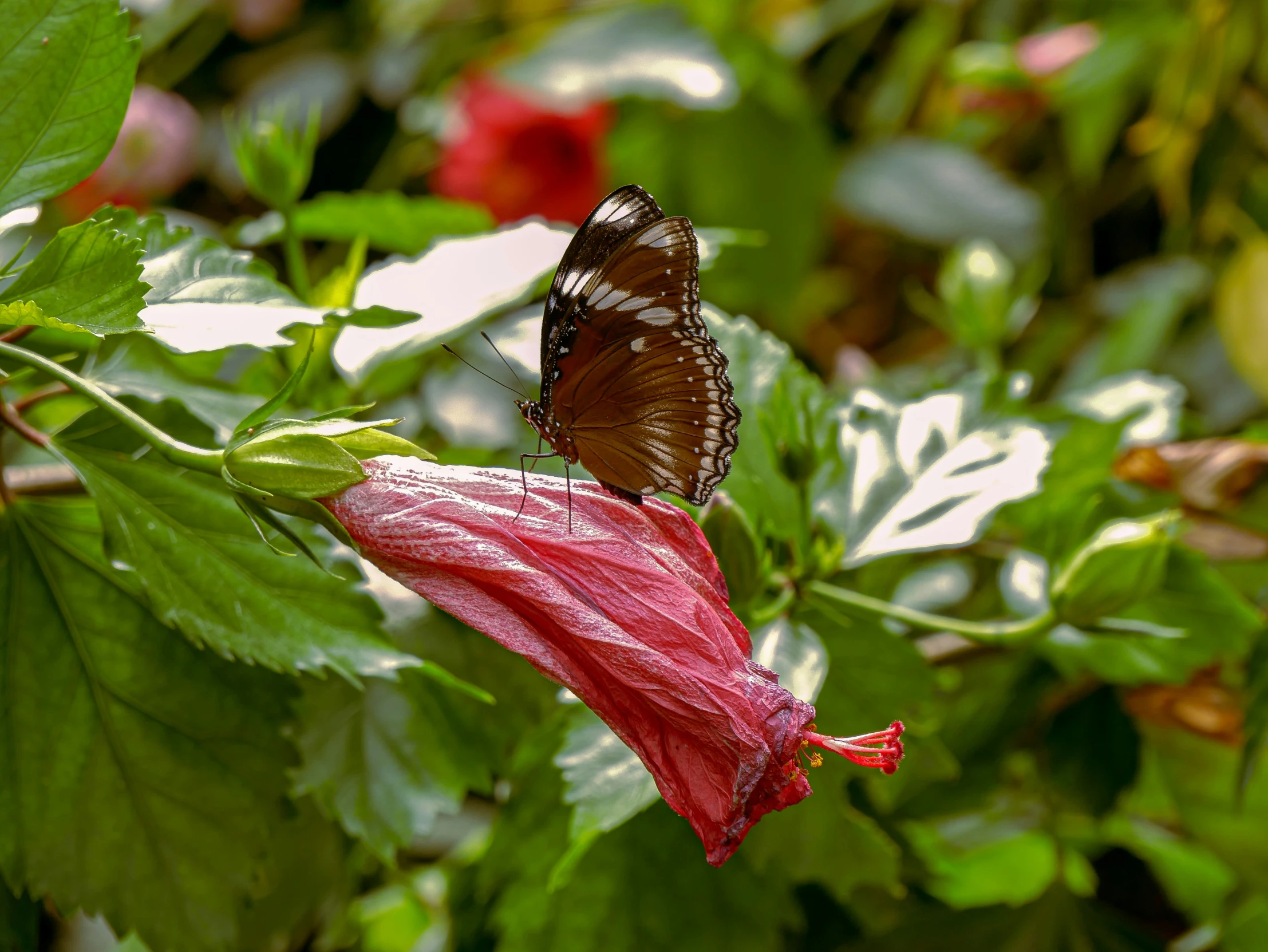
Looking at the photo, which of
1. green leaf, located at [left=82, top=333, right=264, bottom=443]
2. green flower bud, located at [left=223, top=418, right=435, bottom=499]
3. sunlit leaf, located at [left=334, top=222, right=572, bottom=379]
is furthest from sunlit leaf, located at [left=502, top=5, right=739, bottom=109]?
green flower bud, located at [left=223, top=418, right=435, bottom=499]

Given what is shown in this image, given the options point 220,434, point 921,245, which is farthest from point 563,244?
point 921,245

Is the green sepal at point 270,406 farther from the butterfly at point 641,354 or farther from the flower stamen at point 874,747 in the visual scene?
the flower stamen at point 874,747

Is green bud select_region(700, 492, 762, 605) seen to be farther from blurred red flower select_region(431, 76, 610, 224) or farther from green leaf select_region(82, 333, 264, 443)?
blurred red flower select_region(431, 76, 610, 224)

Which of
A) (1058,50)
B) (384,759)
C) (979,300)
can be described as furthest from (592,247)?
(1058,50)

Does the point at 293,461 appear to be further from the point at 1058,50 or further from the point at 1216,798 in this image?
the point at 1058,50

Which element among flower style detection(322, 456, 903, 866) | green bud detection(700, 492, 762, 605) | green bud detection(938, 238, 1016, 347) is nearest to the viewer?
flower style detection(322, 456, 903, 866)
